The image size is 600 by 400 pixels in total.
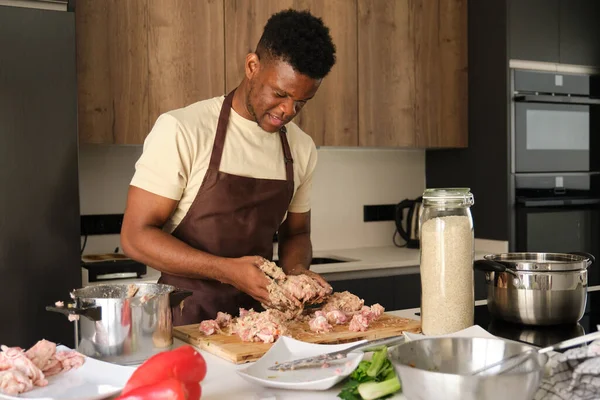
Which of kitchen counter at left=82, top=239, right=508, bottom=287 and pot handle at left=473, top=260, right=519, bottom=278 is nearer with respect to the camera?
pot handle at left=473, top=260, right=519, bottom=278

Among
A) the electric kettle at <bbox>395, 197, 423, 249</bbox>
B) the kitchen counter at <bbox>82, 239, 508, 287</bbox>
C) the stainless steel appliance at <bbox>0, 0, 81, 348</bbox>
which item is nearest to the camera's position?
the stainless steel appliance at <bbox>0, 0, 81, 348</bbox>

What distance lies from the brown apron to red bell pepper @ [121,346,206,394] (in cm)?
90

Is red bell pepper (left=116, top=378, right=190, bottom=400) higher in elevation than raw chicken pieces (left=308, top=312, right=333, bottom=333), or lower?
higher

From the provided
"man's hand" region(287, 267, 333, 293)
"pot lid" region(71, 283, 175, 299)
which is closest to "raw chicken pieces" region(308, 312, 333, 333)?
"man's hand" region(287, 267, 333, 293)

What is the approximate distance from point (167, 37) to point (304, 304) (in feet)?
5.74

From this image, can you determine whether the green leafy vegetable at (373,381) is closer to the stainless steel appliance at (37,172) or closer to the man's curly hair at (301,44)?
the man's curly hair at (301,44)

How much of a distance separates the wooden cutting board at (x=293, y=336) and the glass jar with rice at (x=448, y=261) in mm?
128

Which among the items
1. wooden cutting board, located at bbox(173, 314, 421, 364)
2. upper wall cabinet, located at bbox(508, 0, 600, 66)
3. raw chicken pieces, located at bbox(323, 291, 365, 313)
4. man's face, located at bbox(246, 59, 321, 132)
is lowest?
wooden cutting board, located at bbox(173, 314, 421, 364)

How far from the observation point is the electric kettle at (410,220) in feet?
12.1

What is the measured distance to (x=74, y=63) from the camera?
251 cm

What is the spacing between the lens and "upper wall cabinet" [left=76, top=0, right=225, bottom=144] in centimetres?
282

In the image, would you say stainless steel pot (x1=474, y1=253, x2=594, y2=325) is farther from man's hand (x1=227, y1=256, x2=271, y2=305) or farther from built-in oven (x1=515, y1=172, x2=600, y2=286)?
built-in oven (x1=515, y1=172, x2=600, y2=286)

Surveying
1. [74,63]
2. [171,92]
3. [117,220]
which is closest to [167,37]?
[171,92]

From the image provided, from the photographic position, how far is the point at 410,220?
3.76 m
